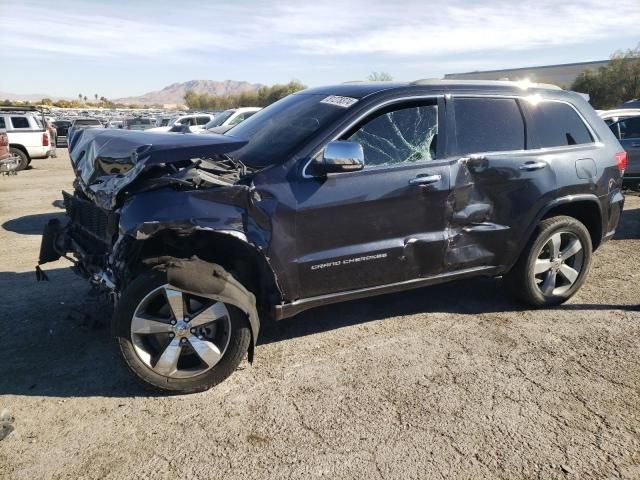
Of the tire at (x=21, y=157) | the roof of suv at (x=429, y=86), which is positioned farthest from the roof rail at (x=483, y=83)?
the tire at (x=21, y=157)

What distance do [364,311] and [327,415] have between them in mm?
1631

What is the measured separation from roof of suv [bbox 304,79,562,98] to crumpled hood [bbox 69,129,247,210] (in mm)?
1047

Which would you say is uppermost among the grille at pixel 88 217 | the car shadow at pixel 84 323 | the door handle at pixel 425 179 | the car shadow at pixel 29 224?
the door handle at pixel 425 179

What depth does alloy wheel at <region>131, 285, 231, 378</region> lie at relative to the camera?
10.4 feet

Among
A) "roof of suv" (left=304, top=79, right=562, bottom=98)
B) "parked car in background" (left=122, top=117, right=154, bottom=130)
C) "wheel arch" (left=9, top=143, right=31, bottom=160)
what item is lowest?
"wheel arch" (left=9, top=143, right=31, bottom=160)

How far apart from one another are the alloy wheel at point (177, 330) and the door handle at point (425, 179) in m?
1.63

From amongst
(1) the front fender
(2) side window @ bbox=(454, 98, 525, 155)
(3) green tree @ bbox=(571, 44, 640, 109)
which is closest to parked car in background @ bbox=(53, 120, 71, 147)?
(1) the front fender

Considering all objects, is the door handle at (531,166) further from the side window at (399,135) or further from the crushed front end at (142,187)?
the crushed front end at (142,187)

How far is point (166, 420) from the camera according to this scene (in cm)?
301

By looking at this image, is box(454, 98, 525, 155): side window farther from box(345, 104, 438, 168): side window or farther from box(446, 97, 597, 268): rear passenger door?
box(345, 104, 438, 168): side window

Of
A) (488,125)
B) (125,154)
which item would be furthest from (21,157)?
(488,125)

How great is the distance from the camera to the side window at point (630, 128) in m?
9.22

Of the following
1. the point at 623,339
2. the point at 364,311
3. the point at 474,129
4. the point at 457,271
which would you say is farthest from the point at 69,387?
the point at 623,339

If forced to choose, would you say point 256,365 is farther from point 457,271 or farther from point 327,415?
point 457,271
